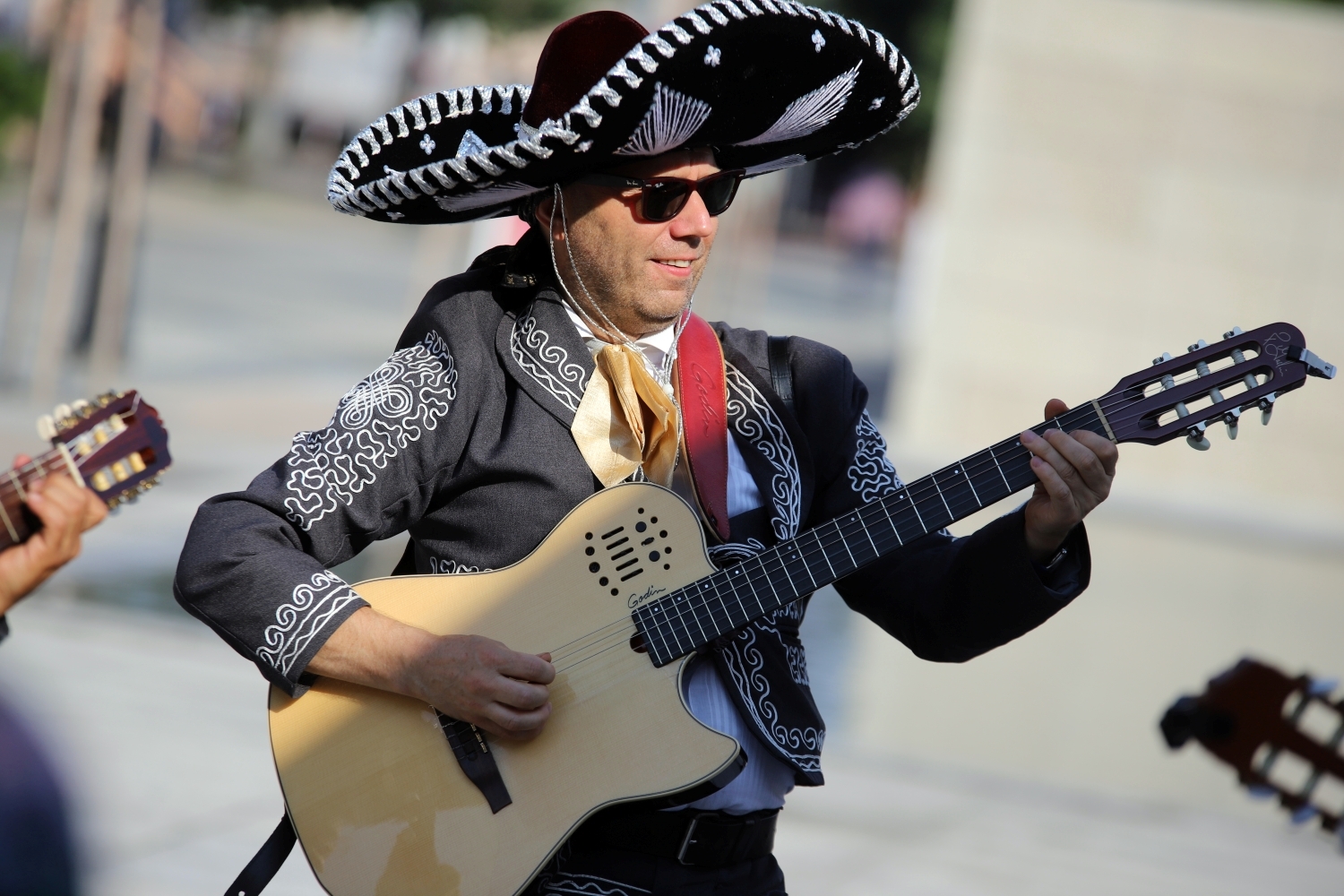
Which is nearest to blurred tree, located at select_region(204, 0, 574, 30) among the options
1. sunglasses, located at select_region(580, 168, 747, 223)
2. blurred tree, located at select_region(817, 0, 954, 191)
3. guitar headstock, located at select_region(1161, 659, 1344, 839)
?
blurred tree, located at select_region(817, 0, 954, 191)

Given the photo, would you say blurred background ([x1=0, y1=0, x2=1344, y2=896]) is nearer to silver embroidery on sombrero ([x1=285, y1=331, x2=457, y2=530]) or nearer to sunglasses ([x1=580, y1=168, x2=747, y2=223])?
silver embroidery on sombrero ([x1=285, y1=331, x2=457, y2=530])

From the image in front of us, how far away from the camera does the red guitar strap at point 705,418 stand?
2365mm

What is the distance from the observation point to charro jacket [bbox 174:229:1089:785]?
7.34 feet

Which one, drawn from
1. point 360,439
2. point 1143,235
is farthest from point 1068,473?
point 1143,235

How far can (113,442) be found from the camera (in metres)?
2.57

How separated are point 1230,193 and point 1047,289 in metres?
1.68

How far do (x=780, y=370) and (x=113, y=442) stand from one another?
114 cm

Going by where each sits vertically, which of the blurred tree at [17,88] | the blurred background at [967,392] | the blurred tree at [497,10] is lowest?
the blurred background at [967,392]

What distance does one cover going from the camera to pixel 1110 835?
538 cm

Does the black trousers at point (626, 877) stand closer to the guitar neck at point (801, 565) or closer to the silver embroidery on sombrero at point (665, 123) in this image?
the guitar neck at point (801, 565)

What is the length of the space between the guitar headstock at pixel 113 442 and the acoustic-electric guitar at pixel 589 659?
1.71 feet

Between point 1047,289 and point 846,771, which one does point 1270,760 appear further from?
point 1047,289

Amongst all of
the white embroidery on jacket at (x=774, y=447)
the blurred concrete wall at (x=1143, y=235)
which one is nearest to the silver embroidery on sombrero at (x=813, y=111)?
the white embroidery on jacket at (x=774, y=447)

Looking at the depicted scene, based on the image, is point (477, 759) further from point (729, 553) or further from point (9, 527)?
point (9, 527)
